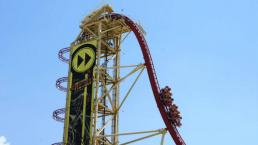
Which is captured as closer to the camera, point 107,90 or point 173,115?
point 173,115

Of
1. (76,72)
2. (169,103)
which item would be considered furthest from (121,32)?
(169,103)

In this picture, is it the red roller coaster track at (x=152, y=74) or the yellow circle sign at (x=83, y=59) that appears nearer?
the red roller coaster track at (x=152, y=74)

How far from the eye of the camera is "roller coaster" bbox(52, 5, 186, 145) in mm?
49625

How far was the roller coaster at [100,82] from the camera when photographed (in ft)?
163

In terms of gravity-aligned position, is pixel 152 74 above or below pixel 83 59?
below

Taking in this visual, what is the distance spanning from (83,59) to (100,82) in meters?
2.75

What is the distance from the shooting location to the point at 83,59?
5425 cm

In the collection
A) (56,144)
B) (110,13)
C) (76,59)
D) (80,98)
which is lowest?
(56,144)

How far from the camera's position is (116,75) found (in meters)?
53.6

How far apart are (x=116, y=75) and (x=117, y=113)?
3.56 meters

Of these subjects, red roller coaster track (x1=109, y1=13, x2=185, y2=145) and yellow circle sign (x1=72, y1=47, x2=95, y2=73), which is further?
yellow circle sign (x1=72, y1=47, x2=95, y2=73)

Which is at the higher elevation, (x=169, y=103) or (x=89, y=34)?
(x=89, y=34)

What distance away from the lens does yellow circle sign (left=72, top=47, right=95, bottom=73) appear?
5342 cm

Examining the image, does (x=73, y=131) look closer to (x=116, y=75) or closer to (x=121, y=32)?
(x=116, y=75)
